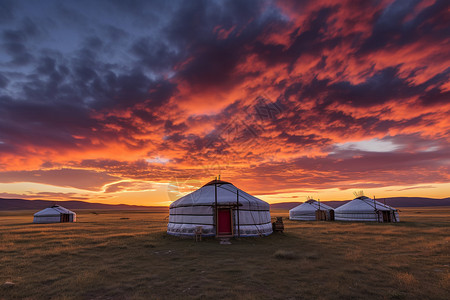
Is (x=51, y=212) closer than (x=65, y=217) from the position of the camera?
Yes

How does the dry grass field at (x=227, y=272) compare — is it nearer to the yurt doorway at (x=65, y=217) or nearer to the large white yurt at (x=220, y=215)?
the large white yurt at (x=220, y=215)

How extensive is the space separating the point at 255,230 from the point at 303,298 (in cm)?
1165

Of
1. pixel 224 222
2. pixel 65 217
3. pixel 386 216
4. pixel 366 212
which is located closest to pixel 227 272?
pixel 224 222

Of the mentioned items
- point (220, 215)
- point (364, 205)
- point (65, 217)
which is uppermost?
point (220, 215)

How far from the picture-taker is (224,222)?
17.2 meters

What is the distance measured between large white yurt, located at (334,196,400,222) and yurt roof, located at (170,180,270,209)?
850 inches

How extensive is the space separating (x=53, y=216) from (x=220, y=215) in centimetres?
3311

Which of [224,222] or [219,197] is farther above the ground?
[219,197]

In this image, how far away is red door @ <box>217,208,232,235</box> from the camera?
1705 centimetres

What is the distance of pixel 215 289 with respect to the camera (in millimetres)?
6941

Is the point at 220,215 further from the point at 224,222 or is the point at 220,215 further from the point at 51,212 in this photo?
the point at 51,212

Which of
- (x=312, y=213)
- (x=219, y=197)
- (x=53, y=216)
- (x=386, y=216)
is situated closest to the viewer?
(x=219, y=197)

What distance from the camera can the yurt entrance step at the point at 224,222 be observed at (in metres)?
17.0

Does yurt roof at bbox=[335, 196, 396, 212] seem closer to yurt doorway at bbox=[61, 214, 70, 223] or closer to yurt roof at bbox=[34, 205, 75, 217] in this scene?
yurt doorway at bbox=[61, 214, 70, 223]
